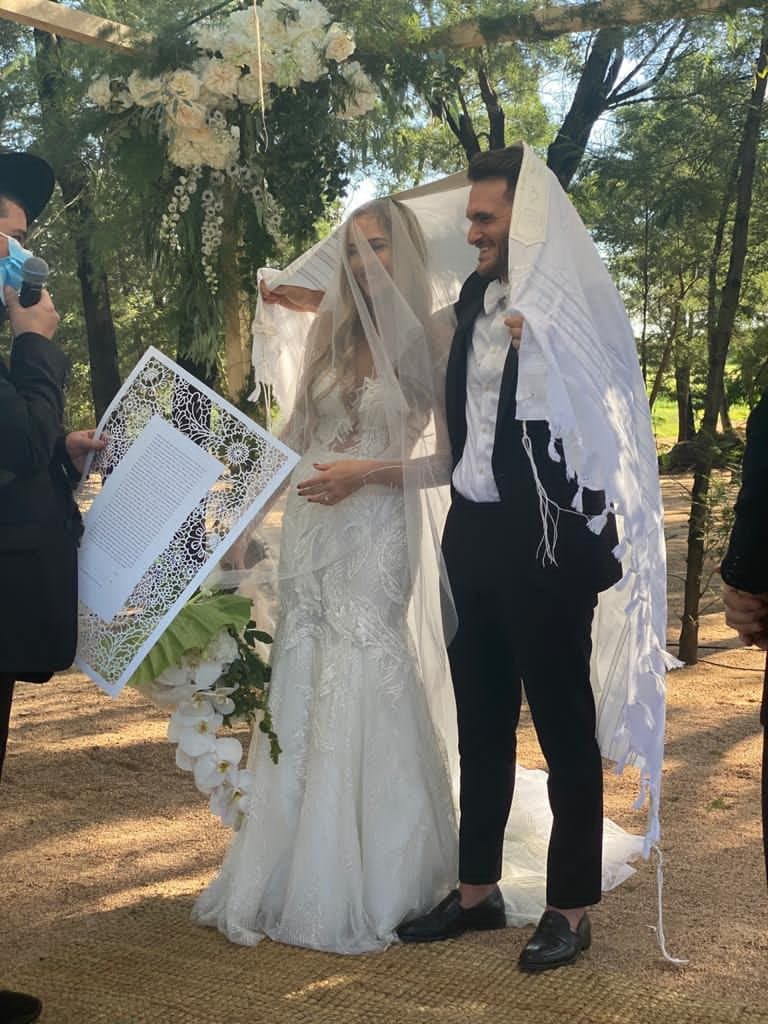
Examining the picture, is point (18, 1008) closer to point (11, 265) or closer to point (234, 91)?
point (11, 265)

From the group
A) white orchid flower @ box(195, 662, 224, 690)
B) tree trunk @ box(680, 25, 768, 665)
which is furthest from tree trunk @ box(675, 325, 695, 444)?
white orchid flower @ box(195, 662, 224, 690)

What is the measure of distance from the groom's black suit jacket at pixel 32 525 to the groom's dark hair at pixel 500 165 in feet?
4.08

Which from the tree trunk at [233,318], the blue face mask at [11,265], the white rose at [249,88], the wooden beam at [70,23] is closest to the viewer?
the blue face mask at [11,265]

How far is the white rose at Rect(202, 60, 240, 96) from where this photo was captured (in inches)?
160

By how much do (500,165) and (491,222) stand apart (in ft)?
0.50

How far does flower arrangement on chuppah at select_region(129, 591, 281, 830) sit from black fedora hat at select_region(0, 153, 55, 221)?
107cm

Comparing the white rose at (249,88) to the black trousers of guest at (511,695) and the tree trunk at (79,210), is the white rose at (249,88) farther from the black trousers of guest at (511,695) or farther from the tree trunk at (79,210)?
the tree trunk at (79,210)

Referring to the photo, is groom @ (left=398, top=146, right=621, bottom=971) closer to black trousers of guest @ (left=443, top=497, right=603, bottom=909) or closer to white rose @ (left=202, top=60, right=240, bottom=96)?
black trousers of guest @ (left=443, top=497, right=603, bottom=909)

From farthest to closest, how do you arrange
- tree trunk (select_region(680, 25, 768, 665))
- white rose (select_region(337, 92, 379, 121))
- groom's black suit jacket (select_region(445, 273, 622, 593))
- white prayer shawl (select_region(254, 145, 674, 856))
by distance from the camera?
tree trunk (select_region(680, 25, 768, 665)) → white rose (select_region(337, 92, 379, 121)) → groom's black suit jacket (select_region(445, 273, 622, 593)) → white prayer shawl (select_region(254, 145, 674, 856))

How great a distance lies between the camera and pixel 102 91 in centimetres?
420

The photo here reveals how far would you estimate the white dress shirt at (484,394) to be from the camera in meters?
3.28

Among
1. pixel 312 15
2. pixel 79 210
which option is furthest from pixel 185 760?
pixel 79 210

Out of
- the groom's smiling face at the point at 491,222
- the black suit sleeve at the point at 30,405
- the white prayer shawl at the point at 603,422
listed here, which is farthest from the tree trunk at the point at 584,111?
the black suit sleeve at the point at 30,405

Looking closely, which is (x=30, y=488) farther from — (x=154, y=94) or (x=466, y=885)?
(x=154, y=94)
